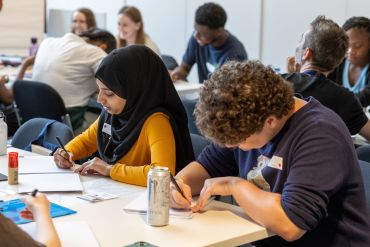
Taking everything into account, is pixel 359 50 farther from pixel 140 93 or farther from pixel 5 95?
pixel 5 95

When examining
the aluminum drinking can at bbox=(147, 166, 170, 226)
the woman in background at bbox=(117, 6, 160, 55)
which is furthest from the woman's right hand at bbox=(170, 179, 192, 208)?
the woman in background at bbox=(117, 6, 160, 55)

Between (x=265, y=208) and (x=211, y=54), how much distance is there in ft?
11.8

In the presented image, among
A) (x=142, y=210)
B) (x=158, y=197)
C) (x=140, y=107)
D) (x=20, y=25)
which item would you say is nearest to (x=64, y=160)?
(x=140, y=107)

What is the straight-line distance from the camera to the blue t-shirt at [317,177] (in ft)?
5.41

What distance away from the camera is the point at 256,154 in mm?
1914

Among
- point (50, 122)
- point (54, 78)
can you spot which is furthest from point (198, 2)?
point (50, 122)

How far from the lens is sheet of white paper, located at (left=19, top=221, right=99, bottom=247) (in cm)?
155

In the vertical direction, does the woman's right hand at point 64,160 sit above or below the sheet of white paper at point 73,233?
below

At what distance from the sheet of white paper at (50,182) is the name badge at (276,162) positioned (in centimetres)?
70

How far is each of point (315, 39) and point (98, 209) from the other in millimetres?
1309

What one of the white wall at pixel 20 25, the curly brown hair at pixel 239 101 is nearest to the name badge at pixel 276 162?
the curly brown hair at pixel 239 101

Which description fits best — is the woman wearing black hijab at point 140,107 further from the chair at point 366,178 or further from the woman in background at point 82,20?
the woman in background at point 82,20

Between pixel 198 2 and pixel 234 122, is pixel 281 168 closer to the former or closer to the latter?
pixel 234 122

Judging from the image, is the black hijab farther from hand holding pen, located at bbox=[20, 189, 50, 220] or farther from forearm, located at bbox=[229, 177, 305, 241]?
hand holding pen, located at bbox=[20, 189, 50, 220]
